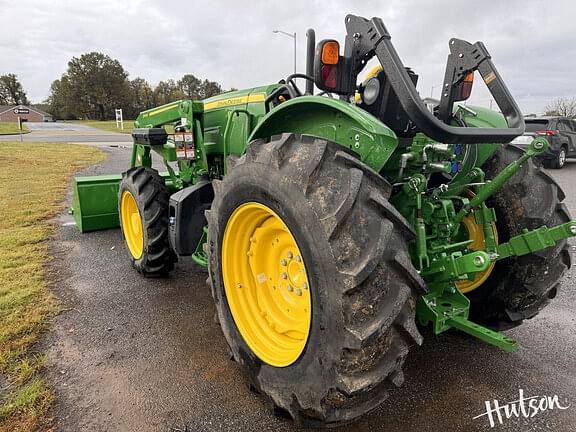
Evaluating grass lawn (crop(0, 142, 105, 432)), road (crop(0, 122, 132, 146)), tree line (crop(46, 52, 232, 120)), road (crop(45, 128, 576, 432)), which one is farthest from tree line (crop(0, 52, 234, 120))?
road (crop(45, 128, 576, 432))

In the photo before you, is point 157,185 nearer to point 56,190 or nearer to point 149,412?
point 149,412

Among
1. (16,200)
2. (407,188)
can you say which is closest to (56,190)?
(16,200)

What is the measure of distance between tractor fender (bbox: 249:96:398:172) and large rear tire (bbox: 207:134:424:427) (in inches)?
6.8

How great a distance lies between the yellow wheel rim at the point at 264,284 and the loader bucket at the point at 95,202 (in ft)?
9.96

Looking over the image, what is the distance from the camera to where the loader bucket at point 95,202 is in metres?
5.37

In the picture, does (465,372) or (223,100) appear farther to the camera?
(223,100)

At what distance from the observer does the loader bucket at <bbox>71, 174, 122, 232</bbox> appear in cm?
537

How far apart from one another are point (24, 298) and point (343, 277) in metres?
3.24

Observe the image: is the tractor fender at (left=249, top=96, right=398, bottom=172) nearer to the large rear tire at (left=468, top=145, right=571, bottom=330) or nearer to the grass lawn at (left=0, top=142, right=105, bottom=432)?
the large rear tire at (left=468, top=145, right=571, bottom=330)

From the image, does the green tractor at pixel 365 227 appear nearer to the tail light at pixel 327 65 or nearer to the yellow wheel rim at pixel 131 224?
the tail light at pixel 327 65

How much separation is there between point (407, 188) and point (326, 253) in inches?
30.4

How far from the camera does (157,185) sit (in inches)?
164

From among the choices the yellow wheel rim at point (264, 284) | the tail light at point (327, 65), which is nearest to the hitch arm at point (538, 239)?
the yellow wheel rim at point (264, 284)

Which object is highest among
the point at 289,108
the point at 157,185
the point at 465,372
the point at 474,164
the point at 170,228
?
the point at 289,108
